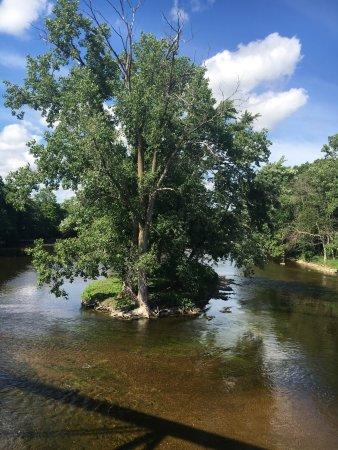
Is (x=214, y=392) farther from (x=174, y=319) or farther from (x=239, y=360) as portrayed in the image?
(x=174, y=319)

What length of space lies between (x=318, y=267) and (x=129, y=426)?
60163 mm

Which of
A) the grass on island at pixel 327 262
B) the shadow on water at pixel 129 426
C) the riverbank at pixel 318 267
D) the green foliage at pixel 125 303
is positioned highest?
the grass on island at pixel 327 262

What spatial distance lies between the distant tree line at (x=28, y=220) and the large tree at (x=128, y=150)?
3087 centimetres

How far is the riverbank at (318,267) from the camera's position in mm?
63859

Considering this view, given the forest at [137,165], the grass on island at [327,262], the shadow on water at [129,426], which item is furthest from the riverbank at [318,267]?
the shadow on water at [129,426]

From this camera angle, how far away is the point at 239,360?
2144 centimetres

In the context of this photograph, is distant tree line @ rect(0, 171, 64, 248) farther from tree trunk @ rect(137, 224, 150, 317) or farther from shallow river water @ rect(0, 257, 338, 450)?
shallow river water @ rect(0, 257, 338, 450)

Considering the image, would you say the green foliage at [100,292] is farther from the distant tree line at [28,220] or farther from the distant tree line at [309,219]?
the distant tree line at [309,219]

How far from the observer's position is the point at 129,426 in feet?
45.3

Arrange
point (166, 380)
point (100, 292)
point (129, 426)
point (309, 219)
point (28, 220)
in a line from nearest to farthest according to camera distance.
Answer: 1. point (129, 426)
2. point (166, 380)
3. point (100, 292)
4. point (309, 219)
5. point (28, 220)

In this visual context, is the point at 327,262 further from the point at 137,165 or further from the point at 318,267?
the point at 137,165

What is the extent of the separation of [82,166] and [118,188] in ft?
9.40

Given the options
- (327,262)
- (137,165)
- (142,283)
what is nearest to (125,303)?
(142,283)

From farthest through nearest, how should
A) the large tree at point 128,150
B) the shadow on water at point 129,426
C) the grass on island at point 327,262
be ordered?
the grass on island at point 327,262
the large tree at point 128,150
the shadow on water at point 129,426
